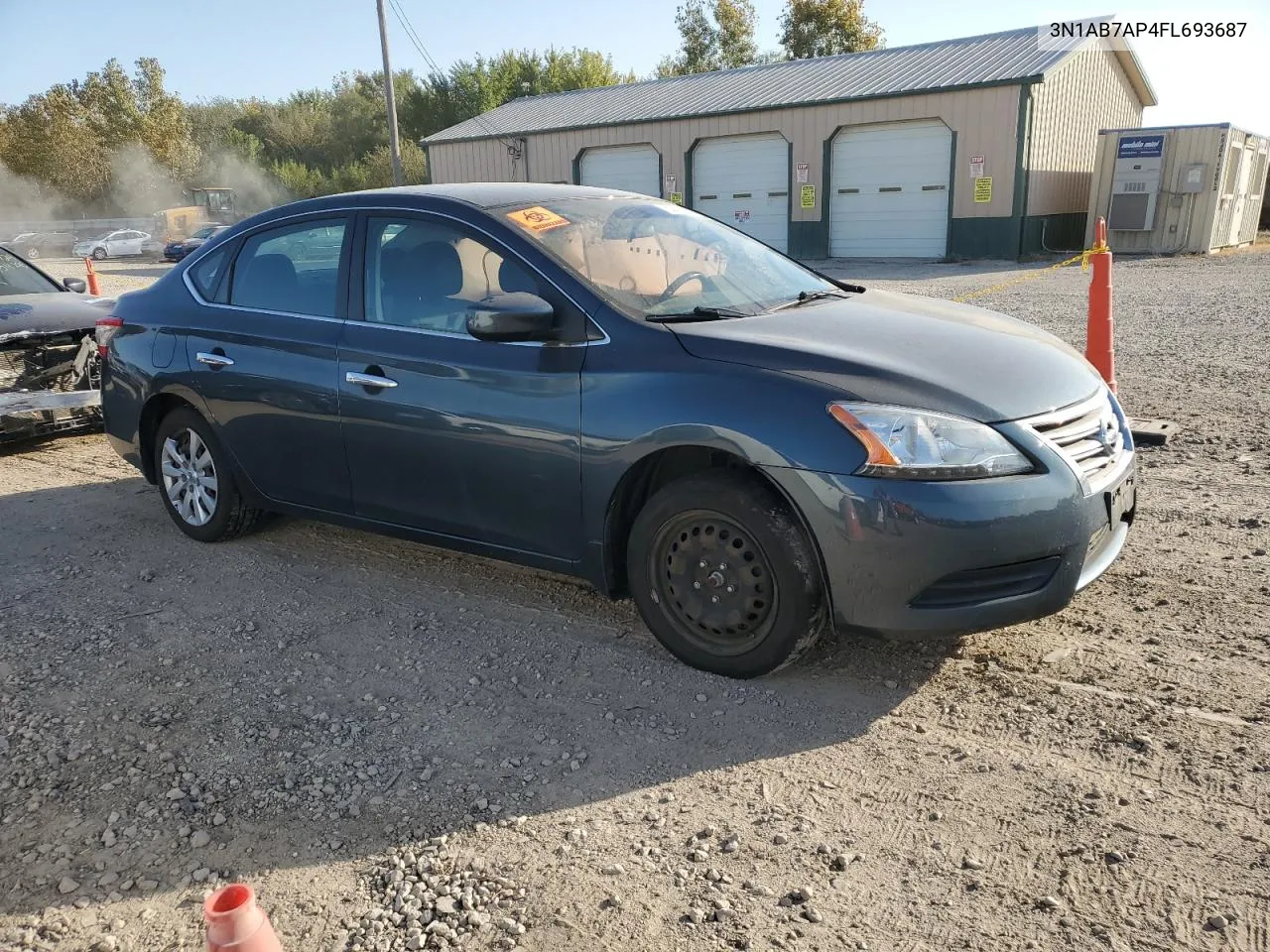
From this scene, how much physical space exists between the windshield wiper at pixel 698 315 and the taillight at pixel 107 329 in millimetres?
3311

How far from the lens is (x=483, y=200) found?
166 inches

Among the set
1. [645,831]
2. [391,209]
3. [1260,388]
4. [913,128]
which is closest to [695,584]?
[645,831]

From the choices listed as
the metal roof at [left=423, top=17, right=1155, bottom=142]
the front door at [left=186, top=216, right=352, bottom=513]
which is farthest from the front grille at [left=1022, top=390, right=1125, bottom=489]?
the metal roof at [left=423, top=17, right=1155, bottom=142]

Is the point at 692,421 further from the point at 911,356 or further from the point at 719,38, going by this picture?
the point at 719,38

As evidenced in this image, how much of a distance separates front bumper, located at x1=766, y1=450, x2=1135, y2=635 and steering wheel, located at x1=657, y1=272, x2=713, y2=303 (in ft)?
3.27

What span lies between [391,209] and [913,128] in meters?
22.3

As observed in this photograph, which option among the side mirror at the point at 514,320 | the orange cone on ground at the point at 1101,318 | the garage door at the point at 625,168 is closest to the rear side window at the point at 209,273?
the side mirror at the point at 514,320

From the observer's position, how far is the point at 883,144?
24.6m

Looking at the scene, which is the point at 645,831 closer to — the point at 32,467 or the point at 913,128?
the point at 32,467

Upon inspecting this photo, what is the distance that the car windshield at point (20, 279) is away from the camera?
7801 millimetres

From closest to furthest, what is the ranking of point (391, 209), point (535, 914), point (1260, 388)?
point (535, 914) → point (391, 209) → point (1260, 388)

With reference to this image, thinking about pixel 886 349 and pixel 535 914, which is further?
pixel 886 349

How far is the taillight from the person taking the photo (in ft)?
17.8

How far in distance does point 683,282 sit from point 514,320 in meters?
0.79
